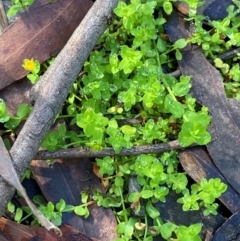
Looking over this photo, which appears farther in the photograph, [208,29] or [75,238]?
[208,29]

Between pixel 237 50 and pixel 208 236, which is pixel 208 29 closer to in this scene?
pixel 237 50

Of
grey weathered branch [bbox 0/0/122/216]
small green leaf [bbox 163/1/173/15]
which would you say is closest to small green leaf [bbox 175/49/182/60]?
small green leaf [bbox 163/1/173/15]

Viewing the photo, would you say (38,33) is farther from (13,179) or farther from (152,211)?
(152,211)

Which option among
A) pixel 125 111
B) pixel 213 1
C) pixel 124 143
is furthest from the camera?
pixel 213 1

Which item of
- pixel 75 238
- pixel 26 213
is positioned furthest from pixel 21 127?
pixel 75 238

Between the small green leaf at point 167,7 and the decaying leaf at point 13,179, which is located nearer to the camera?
the decaying leaf at point 13,179

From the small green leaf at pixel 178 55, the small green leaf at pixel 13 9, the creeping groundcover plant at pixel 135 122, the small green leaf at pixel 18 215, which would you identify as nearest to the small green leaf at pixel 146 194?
the creeping groundcover plant at pixel 135 122

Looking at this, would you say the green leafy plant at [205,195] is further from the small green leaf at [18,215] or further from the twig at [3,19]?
the twig at [3,19]

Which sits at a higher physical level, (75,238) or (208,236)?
(75,238)
